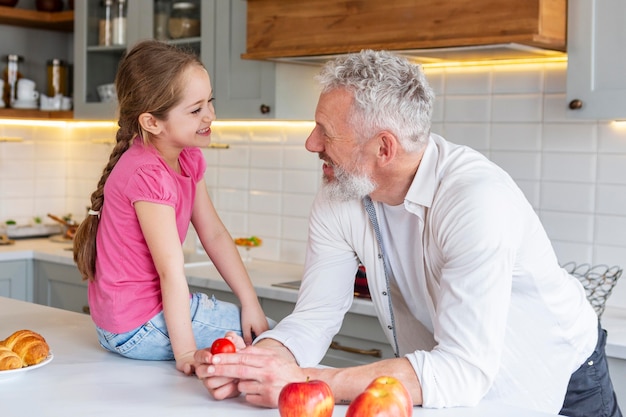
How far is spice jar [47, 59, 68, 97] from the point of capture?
4.71 metres

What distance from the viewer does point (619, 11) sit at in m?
2.74

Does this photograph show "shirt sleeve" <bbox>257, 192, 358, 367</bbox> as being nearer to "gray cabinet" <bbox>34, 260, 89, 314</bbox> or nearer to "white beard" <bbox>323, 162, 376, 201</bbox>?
"white beard" <bbox>323, 162, 376, 201</bbox>

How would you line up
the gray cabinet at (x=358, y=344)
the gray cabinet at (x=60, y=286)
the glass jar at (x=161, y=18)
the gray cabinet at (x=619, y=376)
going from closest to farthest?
the gray cabinet at (x=619, y=376)
the gray cabinet at (x=358, y=344)
the glass jar at (x=161, y=18)
the gray cabinet at (x=60, y=286)

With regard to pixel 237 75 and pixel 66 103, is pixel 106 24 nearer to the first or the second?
pixel 66 103

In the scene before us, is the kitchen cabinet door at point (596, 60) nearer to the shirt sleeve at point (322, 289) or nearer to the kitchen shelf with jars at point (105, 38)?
the shirt sleeve at point (322, 289)

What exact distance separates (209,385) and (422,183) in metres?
0.62

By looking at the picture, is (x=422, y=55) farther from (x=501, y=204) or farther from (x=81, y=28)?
(x=81, y=28)

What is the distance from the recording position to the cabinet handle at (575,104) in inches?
111

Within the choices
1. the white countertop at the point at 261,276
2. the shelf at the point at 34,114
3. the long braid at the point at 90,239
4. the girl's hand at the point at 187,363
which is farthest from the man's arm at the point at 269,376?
the shelf at the point at 34,114

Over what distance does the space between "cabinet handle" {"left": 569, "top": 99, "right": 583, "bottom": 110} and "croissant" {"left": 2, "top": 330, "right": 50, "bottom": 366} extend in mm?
1771

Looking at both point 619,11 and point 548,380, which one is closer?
point 548,380

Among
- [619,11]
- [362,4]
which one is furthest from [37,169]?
[619,11]

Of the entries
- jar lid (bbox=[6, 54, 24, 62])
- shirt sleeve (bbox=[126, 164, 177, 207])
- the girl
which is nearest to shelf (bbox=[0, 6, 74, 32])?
jar lid (bbox=[6, 54, 24, 62])

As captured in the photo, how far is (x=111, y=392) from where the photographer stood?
1.75 metres
